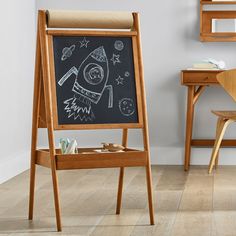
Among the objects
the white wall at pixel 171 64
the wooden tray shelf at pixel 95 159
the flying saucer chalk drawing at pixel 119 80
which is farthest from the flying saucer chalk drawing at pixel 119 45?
the white wall at pixel 171 64

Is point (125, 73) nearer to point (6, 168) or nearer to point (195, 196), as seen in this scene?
point (195, 196)

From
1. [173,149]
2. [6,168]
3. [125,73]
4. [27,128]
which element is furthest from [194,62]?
[125,73]

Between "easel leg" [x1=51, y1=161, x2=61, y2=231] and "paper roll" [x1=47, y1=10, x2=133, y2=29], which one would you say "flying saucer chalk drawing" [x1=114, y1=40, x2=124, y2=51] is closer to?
"paper roll" [x1=47, y1=10, x2=133, y2=29]

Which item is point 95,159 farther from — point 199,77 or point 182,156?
point 182,156

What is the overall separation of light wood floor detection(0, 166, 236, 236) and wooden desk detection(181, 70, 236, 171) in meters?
0.30

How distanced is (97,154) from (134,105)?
0.35 meters

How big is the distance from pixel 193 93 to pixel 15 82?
151 cm

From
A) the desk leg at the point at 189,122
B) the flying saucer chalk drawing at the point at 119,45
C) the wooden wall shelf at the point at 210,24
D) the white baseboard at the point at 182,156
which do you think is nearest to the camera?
the flying saucer chalk drawing at the point at 119,45

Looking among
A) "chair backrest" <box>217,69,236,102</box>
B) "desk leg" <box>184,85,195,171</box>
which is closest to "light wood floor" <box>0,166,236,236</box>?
"desk leg" <box>184,85,195,171</box>

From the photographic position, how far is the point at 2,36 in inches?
213

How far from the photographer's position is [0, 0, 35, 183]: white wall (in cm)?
546

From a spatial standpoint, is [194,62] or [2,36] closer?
[2,36]

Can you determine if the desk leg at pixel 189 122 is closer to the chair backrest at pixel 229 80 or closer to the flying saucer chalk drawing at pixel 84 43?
the chair backrest at pixel 229 80

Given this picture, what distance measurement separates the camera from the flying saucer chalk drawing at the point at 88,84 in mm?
3703
